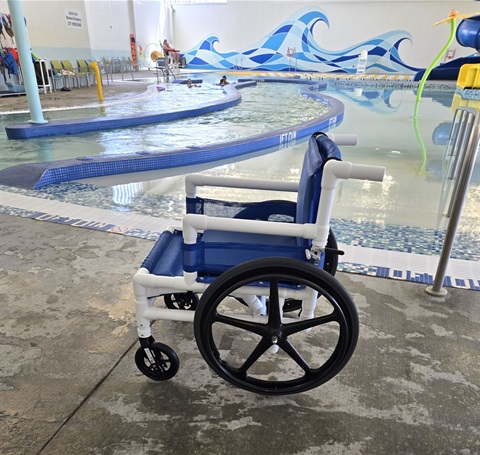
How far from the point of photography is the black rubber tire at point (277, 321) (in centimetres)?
111

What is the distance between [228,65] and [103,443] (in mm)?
21143

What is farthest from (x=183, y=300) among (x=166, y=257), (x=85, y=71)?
(x=85, y=71)

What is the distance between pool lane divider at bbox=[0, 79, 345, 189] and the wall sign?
10.6 meters

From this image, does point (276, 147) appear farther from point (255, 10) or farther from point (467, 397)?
point (255, 10)

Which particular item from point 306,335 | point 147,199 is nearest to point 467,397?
point 306,335

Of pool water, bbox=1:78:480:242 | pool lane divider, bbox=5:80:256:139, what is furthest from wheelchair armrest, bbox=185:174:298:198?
pool lane divider, bbox=5:80:256:139

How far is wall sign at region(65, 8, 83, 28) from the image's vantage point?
41.4 feet

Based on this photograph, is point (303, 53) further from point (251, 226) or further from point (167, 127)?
point (251, 226)

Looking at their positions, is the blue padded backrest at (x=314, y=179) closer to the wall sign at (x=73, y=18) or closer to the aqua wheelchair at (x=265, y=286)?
Result: the aqua wheelchair at (x=265, y=286)

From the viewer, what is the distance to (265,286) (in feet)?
4.06

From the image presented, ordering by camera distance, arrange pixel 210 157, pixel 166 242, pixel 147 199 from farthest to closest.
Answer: pixel 210 157, pixel 147 199, pixel 166 242

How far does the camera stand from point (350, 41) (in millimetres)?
17922

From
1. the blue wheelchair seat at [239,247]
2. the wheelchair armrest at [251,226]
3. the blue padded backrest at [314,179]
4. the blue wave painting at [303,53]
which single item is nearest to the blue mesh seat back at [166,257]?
the blue wheelchair seat at [239,247]

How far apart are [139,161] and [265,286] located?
10.9ft
